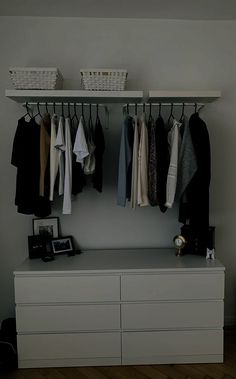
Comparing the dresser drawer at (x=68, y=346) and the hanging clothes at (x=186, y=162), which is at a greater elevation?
the hanging clothes at (x=186, y=162)

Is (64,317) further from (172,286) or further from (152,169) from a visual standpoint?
(152,169)

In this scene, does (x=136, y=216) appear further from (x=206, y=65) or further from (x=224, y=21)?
(x=224, y=21)

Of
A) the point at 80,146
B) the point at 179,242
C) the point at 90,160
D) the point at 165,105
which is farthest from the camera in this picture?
the point at 165,105

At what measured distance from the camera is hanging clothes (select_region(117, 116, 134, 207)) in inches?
85.2

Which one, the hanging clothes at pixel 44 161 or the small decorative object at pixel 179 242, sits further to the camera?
the small decorative object at pixel 179 242

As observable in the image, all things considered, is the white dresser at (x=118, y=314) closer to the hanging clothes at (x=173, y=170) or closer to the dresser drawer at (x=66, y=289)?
the dresser drawer at (x=66, y=289)

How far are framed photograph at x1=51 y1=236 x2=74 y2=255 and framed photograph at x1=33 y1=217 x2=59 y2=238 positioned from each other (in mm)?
76

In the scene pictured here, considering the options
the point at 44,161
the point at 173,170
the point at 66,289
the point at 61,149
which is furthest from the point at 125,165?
the point at 66,289

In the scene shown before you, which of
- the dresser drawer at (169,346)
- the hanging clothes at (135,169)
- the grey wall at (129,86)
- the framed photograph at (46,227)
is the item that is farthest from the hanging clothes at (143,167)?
the dresser drawer at (169,346)

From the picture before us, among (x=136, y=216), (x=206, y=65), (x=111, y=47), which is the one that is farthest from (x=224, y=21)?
(x=136, y=216)

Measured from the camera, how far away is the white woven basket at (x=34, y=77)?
209 cm

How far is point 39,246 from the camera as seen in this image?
2.43 m

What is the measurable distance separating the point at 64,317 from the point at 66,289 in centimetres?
21

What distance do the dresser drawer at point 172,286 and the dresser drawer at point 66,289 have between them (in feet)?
0.33
